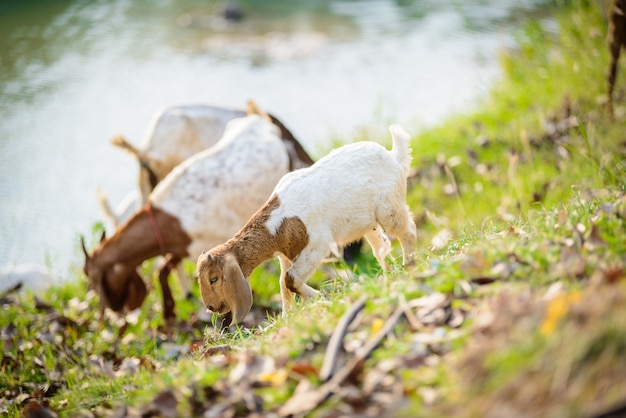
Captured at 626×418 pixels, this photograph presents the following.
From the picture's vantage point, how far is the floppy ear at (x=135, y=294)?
6164mm

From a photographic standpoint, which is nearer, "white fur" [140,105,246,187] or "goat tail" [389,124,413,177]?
"goat tail" [389,124,413,177]

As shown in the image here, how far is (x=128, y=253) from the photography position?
236 inches

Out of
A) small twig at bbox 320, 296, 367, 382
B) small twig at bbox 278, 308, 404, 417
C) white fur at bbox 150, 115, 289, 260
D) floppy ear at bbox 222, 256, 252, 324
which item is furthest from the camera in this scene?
white fur at bbox 150, 115, 289, 260

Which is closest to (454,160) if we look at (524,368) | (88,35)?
(524,368)

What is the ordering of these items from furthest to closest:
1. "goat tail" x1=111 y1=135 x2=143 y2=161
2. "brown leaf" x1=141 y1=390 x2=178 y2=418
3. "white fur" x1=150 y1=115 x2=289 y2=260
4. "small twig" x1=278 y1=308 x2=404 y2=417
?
"goat tail" x1=111 y1=135 x2=143 y2=161, "white fur" x1=150 y1=115 x2=289 y2=260, "brown leaf" x1=141 y1=390 x2=178 y2=418, "small twig" x1=278 y1=308 x2=404 y2=417

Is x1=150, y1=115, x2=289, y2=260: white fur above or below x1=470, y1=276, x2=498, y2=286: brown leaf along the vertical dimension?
below

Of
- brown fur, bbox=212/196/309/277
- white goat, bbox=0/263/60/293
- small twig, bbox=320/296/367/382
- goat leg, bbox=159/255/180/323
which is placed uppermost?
small twig, bbox=320/296/367/382

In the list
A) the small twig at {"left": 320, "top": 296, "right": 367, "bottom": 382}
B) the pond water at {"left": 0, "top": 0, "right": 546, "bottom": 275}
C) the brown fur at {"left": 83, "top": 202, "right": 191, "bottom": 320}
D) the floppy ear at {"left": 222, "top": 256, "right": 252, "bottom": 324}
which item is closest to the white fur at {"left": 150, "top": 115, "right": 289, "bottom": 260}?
the brown fur at {"left": 83, "top": 202, "right": 191, "bottom": 320}

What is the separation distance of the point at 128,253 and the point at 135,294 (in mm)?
412

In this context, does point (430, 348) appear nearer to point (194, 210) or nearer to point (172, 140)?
point (194, 210)

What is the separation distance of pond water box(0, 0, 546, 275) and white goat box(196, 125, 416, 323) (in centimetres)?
417

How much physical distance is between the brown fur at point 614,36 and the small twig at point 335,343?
179 inches

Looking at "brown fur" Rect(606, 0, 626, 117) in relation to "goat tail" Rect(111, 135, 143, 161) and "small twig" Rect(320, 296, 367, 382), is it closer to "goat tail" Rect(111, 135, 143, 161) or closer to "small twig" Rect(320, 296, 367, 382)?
"goat tail" Rect(111, 135, 143, 161)

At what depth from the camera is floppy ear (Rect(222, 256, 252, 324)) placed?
3904mm
